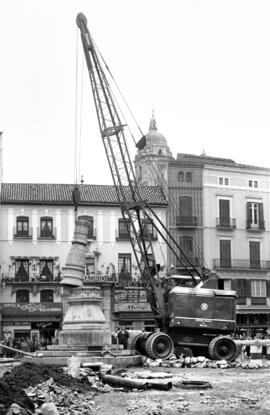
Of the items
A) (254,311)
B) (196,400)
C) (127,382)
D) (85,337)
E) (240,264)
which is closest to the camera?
(196,400)

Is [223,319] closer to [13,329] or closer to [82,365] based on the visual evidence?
[82,365]

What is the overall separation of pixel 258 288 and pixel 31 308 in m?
18.0

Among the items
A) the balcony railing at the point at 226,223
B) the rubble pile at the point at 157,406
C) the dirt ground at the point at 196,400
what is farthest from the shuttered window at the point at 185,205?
the rubble pile at the point at 157,406

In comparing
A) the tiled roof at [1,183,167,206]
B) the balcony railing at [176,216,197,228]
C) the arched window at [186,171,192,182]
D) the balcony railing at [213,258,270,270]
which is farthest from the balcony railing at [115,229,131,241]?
the balcony railing at [213,258,270,270]

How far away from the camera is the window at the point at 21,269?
54.6 m

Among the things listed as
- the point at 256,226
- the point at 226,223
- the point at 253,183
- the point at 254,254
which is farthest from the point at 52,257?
the point at 253,183

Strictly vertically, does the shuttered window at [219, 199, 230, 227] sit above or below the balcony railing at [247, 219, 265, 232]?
above

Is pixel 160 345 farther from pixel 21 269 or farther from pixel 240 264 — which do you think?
pixel 240 264

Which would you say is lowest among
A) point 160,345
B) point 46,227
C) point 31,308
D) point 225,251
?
point 160,345

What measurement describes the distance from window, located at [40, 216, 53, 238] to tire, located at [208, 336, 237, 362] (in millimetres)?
24888

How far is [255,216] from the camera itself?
61.3 m

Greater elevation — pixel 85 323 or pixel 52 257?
pixel 52 257

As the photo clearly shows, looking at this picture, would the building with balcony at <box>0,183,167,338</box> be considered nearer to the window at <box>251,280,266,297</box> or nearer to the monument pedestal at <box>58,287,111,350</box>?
the window at <box>251,280,266,297</box>

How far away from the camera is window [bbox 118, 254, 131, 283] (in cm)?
5638
